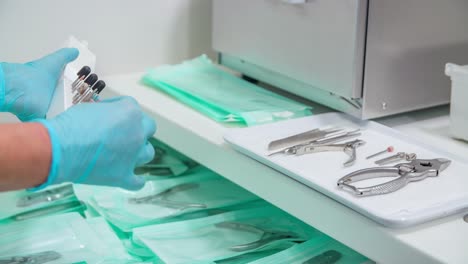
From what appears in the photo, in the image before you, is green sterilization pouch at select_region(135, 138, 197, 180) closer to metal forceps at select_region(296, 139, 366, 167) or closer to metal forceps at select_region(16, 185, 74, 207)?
metal forceps at select_region(16, 185, 74, 207)

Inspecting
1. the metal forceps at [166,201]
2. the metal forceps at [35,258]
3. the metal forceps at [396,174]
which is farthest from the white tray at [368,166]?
the metal forceps at [35,258]

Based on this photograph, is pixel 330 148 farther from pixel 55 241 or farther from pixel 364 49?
pixel 55 241

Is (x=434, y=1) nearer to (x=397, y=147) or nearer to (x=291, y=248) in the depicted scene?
(x=397, y=147)

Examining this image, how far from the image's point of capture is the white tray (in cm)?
58

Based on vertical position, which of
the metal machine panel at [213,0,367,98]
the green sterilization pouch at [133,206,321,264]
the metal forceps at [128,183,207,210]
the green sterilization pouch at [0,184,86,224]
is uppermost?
the metal machine panel at [213,0,367,98]

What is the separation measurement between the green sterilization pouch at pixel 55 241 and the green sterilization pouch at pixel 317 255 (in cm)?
18

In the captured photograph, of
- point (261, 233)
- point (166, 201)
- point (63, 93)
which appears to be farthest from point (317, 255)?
point (63, 93)

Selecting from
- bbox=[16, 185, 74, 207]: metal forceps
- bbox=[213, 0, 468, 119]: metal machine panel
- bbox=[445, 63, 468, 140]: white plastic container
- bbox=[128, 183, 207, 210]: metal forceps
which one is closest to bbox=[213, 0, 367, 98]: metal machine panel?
bbox=[213, 0, 468, 119]: metal machine panel

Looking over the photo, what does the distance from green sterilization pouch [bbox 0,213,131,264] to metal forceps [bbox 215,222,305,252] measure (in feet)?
0.44

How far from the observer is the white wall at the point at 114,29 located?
3.12 ft

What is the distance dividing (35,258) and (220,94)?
340 mm

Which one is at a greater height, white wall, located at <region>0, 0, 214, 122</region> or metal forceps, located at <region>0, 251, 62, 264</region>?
white wall, located at <region>0, 0, 214, 122</region>

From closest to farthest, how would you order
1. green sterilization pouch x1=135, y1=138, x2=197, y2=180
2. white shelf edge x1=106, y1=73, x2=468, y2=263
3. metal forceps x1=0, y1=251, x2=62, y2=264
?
white shelf edge x1=106, y1=73, x2=468, y2=263, metal forceps x1=0, y1=251, x2=62, y2=264, green sterilization pouch x1=135, y1=138, x2=197, y2=180

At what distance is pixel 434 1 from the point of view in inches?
31.5
